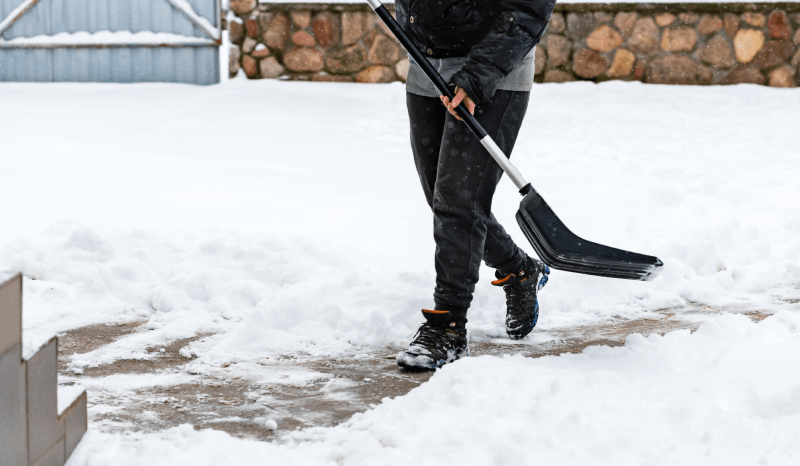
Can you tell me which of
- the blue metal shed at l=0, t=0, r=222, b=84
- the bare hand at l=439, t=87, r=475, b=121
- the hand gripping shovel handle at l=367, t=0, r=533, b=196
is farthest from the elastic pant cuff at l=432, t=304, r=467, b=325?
the blue metal shed at l=0, t=0, r=222, b=84

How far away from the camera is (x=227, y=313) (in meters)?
3.01

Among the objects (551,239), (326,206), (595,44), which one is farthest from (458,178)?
(595,44)

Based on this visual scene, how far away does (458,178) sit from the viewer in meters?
2.51

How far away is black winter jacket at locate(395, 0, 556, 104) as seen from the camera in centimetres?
237

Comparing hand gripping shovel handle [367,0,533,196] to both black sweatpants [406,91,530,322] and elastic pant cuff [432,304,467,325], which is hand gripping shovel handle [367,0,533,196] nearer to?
black sweatpants [406,91,530,322]

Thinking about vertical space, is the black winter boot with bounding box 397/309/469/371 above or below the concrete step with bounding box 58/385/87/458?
below

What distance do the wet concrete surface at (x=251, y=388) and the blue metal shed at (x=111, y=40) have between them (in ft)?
20.7

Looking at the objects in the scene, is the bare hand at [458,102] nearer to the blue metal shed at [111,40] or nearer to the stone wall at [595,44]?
the stone wall at [595,44]

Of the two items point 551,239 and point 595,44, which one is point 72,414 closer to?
point 551,239

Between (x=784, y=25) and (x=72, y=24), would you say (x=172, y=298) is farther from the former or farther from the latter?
(x=784, y=25)

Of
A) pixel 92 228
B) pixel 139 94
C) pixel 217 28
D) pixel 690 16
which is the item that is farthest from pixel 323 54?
pixel 92 228

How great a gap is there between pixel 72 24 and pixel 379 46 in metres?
3.43

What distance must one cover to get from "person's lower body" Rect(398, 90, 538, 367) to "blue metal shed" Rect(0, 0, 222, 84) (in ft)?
21.2

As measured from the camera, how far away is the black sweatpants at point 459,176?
2514 millimetres
